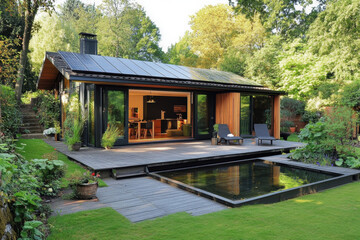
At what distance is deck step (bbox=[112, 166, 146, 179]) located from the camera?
5555 millimetres

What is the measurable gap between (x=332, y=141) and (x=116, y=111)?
6.69 metres

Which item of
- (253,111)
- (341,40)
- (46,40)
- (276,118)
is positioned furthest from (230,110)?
(46,40)

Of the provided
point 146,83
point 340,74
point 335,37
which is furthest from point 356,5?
point 146,83

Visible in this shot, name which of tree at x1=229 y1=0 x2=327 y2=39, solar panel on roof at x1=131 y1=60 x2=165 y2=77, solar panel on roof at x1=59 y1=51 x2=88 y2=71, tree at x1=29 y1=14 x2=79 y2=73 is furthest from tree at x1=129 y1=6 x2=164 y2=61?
solar panel on roof at x1=59 y1=51 x2=88 y2=71

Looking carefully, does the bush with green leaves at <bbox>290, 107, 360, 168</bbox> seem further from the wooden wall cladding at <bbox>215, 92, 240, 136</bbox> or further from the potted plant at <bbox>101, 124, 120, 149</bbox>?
the potted plant at <bbox>101, 124, 120, 149</bbox>

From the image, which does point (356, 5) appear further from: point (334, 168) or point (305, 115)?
point (334, 168)

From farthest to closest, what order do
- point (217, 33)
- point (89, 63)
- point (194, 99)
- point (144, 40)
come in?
1. point (144, 40)
2. point (217, 33)
3. point (194, 99)
4. point (89, 63)

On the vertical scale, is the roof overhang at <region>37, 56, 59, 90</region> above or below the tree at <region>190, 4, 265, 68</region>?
below

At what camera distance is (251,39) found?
71.7ft

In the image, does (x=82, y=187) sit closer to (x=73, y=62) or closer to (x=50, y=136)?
(x=73, y=62)

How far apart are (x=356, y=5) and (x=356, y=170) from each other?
1117cm

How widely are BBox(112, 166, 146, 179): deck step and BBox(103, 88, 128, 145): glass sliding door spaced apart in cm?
337

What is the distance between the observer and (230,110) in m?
11.2

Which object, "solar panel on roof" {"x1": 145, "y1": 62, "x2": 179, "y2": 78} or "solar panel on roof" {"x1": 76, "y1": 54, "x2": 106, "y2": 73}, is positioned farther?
"solar panel on roof" {"x1": 145, "y1": 62, "x2": 179, "y2": 78}
